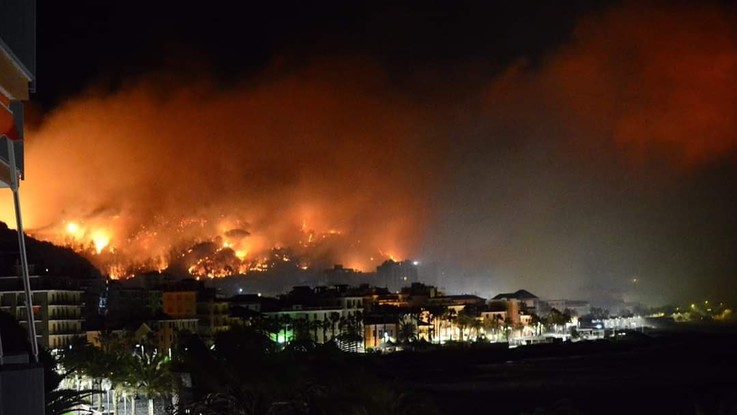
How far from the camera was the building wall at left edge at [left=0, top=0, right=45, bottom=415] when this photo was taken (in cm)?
383

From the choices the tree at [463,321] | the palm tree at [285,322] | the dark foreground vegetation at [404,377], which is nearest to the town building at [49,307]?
the dark foreground vegetation at [404,377]

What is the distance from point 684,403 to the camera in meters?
34.0

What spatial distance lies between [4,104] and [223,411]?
42.5 ft

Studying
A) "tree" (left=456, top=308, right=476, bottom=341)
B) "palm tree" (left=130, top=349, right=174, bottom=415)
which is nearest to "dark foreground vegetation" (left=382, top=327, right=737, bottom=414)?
"tree" (left=456, top=308, right=476, bottom=341)

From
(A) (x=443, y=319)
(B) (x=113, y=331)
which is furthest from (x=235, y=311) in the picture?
(A) (x=443, y=319)

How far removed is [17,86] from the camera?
13.3 ft

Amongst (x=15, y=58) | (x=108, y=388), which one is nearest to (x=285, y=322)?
(x=108, y=388)

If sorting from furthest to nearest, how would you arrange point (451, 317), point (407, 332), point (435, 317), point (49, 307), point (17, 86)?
point (435, 317) < point (451, 317) < point (407, 332) < point (49, 307) < point (17, 86)

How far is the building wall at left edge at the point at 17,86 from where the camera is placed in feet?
12.6

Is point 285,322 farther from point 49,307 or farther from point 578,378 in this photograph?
point 49,307

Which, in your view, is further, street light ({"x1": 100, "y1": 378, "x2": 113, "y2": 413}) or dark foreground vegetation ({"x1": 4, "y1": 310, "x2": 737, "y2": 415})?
street light ({"x1": 100, "y1": 378, "x2": 113, "y2": 413})

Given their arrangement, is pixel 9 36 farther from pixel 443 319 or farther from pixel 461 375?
pixel 443 319

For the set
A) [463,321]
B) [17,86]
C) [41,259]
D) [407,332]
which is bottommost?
[407,332]

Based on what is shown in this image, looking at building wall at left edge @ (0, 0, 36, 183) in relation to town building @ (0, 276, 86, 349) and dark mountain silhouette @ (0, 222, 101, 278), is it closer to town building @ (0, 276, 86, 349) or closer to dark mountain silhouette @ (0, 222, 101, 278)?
town building @ (0, 276, 86, 349)
